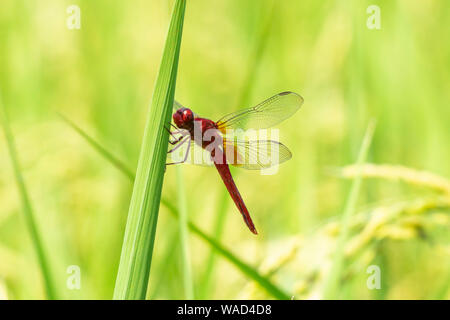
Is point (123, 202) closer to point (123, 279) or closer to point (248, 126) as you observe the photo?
point (248, 126)

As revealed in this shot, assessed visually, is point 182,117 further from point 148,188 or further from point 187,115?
point 148,188

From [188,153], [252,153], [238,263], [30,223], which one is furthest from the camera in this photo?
[252,153]

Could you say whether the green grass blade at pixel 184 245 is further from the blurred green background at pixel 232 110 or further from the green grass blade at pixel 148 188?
the green grass blade at pixel 148 188

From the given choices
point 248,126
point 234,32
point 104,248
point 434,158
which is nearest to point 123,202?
point 104,248

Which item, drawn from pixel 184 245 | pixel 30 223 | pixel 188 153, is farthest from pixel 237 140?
pixel 30 223

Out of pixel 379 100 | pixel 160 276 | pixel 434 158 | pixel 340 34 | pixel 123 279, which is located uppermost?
pixel 340 34

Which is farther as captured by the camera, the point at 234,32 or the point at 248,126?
the point at 234,32

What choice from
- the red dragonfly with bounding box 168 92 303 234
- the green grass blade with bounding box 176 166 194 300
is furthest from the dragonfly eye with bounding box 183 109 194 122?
the green grass blade with bounding box 176 166 194 300

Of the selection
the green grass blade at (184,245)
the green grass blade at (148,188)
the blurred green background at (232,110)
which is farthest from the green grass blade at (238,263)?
the green grass blade at (148,188)
